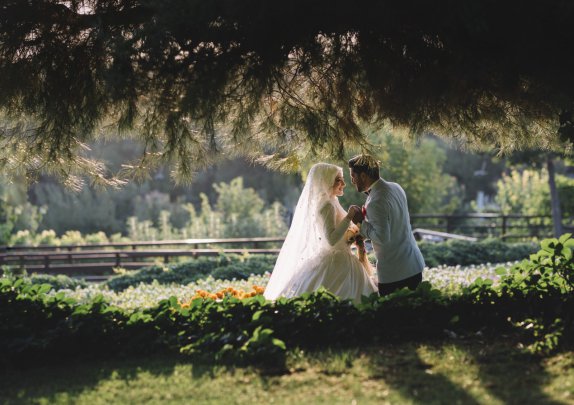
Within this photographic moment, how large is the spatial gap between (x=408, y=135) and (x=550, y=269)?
1672 millimetres

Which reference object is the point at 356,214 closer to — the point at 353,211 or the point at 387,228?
the point at 353,211

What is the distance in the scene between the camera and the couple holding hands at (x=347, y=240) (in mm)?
6133

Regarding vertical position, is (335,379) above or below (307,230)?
below

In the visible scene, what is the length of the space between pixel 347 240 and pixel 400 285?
0.80 m

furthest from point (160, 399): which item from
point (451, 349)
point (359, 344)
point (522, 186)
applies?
point (522, 186)

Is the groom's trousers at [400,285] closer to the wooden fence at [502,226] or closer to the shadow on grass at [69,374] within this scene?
the shadow on grass at [69,374]

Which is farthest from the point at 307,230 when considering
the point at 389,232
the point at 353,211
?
the point at 389,232

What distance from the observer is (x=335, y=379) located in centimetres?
441

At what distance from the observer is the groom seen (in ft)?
19.9

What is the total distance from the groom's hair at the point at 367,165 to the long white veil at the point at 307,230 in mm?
534

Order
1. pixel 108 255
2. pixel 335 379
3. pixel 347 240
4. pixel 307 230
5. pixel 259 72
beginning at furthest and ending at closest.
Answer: pixel 108 255, pixel 307 230, pixel 347 240, pixel 259 72, pixel 335 379

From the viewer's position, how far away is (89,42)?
216 inches

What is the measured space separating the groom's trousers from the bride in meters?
0.42

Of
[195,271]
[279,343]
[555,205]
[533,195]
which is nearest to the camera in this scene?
[279,343]
